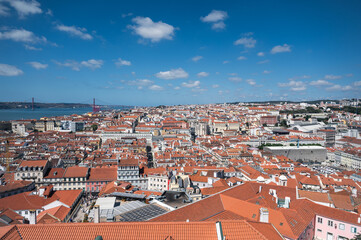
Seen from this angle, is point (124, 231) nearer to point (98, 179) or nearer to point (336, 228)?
point (336, 228)

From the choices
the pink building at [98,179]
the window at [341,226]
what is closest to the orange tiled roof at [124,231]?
the window at [341,226]

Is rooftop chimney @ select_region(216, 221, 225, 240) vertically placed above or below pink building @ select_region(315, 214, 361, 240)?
above

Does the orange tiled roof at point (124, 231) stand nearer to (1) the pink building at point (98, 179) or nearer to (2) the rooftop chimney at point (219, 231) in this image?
(2) the rooftop chimney at point (219, 231)

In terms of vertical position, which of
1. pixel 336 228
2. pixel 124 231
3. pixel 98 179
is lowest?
pixel 98 179

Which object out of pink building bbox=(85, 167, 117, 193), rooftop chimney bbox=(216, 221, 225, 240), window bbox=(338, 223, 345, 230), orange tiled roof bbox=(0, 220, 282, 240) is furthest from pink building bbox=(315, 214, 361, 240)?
pink building bbox=(85, 167, 117, 193)

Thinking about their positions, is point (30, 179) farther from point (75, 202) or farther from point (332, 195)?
point (332, 195)

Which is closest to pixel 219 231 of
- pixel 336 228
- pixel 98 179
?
pixel 336 228

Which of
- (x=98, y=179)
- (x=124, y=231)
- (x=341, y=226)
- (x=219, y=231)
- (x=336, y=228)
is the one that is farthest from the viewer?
(x=98, y=179)

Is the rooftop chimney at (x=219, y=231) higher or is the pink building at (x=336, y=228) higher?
the rooftop chimney at (x=219, y=231)

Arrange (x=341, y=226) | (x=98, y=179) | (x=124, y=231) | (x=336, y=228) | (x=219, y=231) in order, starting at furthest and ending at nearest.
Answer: (x=98, y=179)
(x=336, y=228)
(x=341, y=226)
(x=124, y=231)
(x=219, y=231)

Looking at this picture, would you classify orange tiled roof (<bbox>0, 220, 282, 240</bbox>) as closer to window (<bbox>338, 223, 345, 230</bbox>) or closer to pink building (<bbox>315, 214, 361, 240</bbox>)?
pink building (<bbox>315, 214, 361, 240</bbox>)

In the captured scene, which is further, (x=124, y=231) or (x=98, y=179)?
(x=98, y=179)

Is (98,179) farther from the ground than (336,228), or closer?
closer
